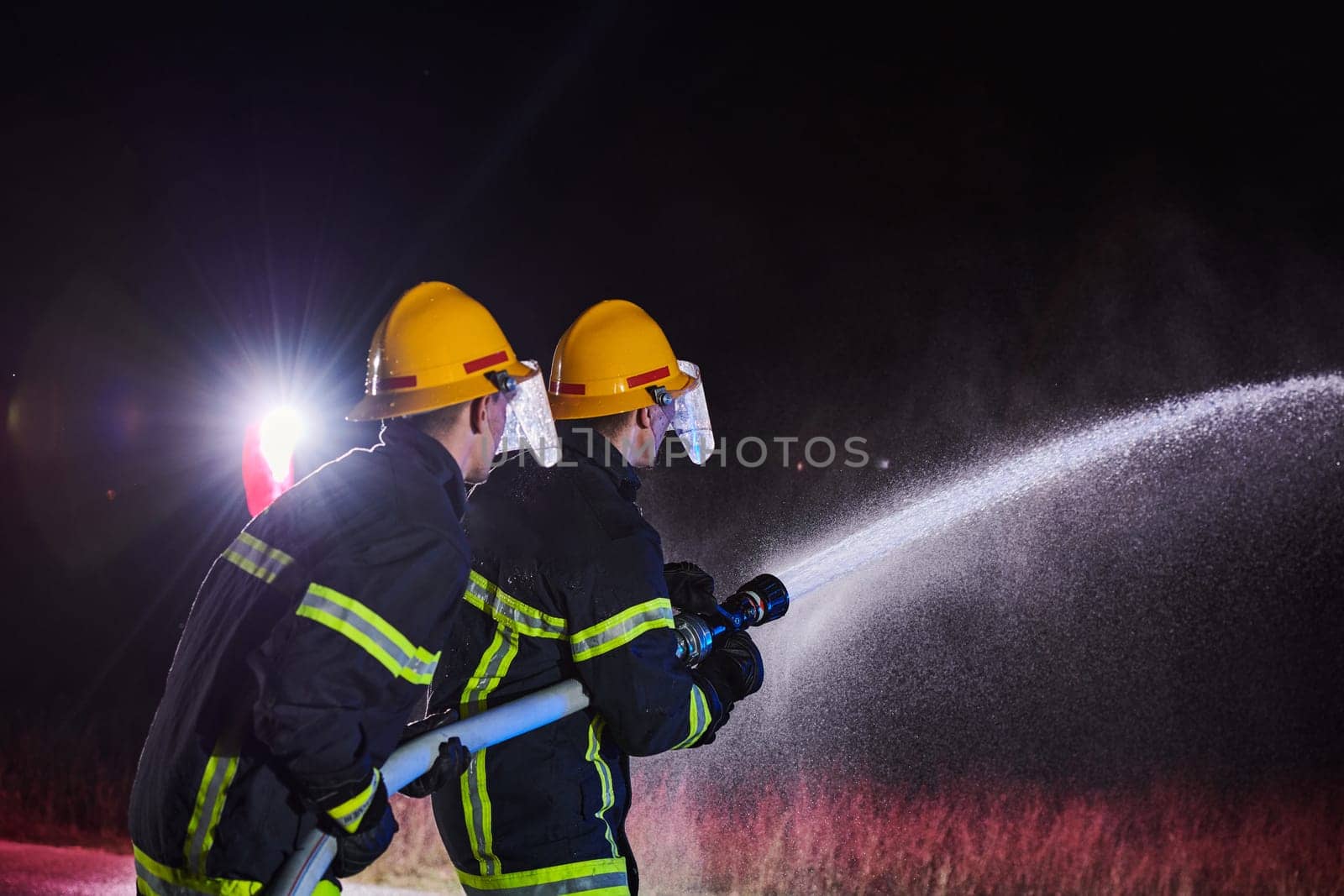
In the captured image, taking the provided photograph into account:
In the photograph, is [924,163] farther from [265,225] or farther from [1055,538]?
[265,225]

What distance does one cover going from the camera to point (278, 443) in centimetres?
592

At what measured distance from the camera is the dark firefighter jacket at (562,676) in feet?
8.48

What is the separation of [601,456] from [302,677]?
124 centimetres

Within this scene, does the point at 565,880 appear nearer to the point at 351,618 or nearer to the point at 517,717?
the point at 517,717

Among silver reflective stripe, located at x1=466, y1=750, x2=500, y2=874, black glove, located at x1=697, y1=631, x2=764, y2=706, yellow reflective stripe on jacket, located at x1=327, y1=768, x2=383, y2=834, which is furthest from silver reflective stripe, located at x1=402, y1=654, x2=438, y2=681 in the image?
black glove, located at x1=697, y1=631, x2=764, y2=706

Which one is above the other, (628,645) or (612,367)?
(612,367)

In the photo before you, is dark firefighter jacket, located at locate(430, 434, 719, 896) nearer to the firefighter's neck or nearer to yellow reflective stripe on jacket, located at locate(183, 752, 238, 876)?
the firefighter's neck

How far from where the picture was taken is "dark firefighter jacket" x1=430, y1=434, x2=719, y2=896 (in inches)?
102

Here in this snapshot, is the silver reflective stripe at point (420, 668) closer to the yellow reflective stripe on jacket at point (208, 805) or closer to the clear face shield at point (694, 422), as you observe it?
the yellow reflective stripe on jacket at point (208, 805)

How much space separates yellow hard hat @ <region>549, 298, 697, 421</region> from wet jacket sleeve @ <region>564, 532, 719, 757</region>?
641 millimetres

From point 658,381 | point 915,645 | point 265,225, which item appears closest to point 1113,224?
point 915,645

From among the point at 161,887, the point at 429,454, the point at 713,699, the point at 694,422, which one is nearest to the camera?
the point at 161,887

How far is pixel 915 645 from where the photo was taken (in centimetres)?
614

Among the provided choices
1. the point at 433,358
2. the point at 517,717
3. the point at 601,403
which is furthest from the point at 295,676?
the point at 601,403
